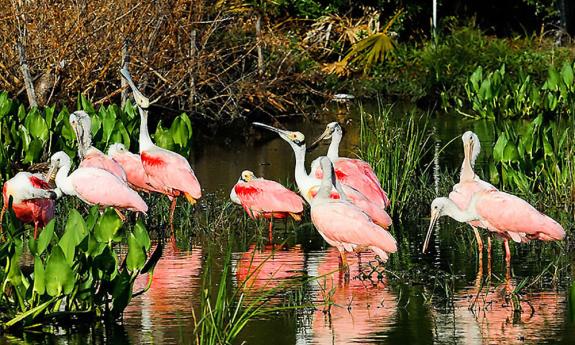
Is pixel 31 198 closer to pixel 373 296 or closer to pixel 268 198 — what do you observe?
pixel 268 198

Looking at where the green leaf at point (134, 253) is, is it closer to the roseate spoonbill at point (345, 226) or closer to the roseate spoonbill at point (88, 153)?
the roseate spoonbill at point (345, 226)

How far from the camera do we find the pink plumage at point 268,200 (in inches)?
424

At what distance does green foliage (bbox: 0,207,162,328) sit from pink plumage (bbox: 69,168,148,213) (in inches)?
95.2

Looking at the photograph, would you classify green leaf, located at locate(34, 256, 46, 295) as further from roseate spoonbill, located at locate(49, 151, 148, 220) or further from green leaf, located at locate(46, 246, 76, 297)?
roseate spoonbill, located at locate(49, 151, 148, 220)

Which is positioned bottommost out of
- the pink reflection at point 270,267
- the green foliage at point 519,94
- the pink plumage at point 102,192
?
the pink reflection at point 270,267

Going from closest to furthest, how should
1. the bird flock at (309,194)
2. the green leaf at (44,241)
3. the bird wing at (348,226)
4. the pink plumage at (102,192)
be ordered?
1. the green leaf at (44,241)
2. the bird wing at (348,226)
3. the bird flock at (309,194)
4. the pink plumage at (102,192)

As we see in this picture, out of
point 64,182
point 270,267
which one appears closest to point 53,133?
point 64,182

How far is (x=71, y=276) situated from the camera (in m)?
7.33

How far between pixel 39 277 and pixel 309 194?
12.6 feet

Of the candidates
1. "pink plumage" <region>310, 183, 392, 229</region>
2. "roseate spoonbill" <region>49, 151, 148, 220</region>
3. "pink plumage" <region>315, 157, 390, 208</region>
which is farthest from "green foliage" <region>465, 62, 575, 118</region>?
"roseate spoonbill" <region>49, 151, 148, 220</region>

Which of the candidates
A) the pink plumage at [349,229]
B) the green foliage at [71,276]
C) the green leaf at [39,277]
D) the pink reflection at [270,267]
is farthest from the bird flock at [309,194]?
the green leaf at [39,277]

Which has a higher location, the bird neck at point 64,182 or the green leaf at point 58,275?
the bird neck at point 64,182

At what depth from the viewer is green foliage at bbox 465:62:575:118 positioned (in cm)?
1972

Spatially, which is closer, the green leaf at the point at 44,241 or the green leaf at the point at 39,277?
the green leaf at the point at 39,277
